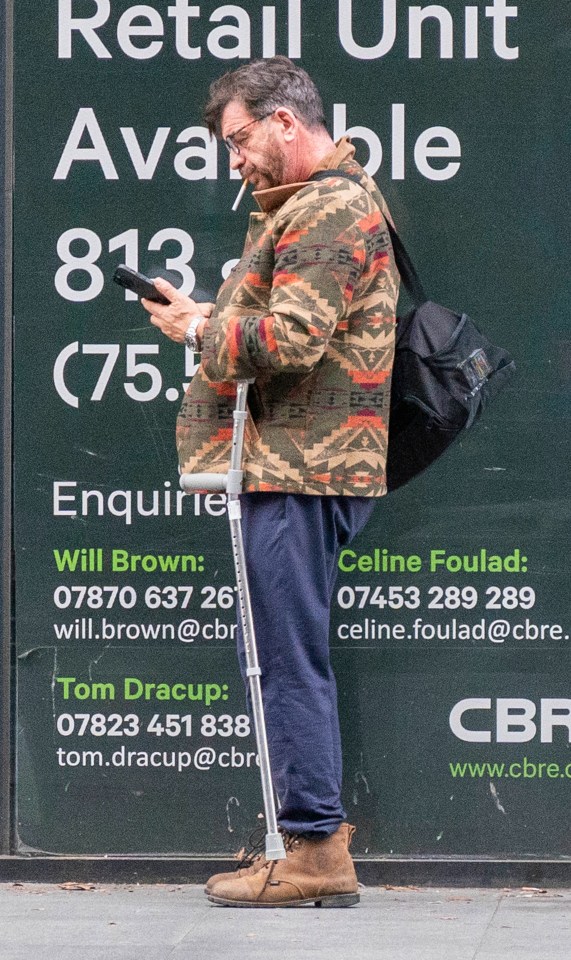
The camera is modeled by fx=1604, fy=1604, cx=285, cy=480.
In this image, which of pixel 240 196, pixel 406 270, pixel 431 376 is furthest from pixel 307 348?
pixel 240 196

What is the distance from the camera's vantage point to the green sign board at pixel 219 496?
4.62 meters

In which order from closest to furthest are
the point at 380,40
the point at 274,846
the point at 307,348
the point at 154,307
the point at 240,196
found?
the point at 307,348
the point at 274,846
the point at 154,307
the point at 240,196
the point at 380,40

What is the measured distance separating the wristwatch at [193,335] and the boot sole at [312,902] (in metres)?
1.44

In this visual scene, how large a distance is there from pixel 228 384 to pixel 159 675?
0.98m

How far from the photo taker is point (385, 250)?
164 inches

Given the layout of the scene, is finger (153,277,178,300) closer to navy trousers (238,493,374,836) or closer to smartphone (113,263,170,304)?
smartphone (113,263,170,304)

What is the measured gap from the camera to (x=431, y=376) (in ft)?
13.8

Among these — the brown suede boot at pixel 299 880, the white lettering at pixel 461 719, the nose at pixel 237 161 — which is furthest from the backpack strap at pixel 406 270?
the brown suede boot at pixel 299 880

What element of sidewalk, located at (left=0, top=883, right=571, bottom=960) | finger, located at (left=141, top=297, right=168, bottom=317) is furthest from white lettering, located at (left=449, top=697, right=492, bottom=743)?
finger, located at (left=141, top=297, right=168, bottom=317)

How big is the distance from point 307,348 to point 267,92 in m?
0.70

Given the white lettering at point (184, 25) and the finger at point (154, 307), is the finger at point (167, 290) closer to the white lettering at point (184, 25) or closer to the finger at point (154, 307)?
the finger at point (154, 307)

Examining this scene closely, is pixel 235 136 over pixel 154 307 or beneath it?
over

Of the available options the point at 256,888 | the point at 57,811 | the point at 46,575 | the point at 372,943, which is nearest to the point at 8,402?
the point at 46,575

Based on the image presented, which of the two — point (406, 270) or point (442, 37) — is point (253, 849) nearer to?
point (406, 270)
